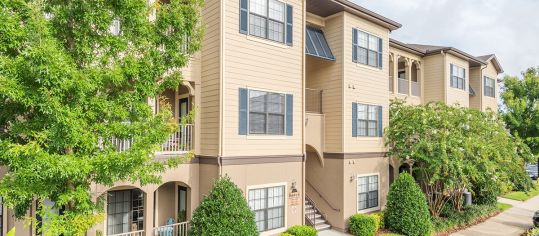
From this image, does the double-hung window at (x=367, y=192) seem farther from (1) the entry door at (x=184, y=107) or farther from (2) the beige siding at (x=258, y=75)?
(1) the entry door at (x=184, y=107)

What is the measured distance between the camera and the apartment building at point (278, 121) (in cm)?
1220

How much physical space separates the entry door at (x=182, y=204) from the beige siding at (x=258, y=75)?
10.2 ft

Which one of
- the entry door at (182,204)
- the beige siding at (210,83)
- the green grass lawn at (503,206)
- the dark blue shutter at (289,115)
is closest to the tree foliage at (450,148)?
the green grass lawn at (503,206)

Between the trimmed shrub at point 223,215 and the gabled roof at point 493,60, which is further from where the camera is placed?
the gabled roof at point 493,60

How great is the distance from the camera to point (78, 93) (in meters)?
6.21

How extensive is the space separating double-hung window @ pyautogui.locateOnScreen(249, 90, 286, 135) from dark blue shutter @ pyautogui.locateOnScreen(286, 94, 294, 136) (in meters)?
0.20

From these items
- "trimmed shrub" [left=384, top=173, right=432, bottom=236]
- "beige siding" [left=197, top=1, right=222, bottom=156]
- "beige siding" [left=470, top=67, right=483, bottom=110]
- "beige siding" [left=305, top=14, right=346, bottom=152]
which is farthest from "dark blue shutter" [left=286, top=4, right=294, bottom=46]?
"beige siding" [left=470, top=67, right=483, bottom=110]

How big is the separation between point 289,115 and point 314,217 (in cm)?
560

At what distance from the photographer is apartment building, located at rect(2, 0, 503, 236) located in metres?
12.2

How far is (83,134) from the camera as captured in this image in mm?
6348

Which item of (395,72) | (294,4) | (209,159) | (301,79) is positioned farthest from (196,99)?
(395,72)

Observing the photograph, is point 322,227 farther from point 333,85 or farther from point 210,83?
point 210,83

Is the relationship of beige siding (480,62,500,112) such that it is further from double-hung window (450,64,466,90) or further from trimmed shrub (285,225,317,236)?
trimmed shrub (285,225,317,236)

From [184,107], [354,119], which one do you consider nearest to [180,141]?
[184,107]
